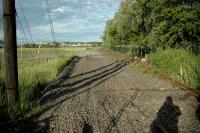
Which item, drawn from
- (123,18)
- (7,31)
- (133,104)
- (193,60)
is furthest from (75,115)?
(123,18)

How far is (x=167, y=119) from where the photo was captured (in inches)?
374

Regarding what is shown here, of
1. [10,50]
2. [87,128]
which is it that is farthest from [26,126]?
[10,50]

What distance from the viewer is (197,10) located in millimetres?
27500

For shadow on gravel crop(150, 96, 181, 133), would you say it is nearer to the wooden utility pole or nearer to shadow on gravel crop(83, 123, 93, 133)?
shadow on gravel crop(83, 123, 93, 133)

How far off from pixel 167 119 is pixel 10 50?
5122 millimetres

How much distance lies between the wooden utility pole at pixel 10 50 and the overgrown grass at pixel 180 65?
850 centimetres

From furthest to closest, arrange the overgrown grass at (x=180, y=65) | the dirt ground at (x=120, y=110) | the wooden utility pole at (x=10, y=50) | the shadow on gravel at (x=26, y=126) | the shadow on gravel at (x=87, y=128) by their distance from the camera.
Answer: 1. the overgrown grass at (x=180, y=65)
2. the wooden utility pole at (x=10, y=50)
3. the dirt ground at (x=120, y=110)
4. the shadow on gravel at (x=26, y=126)
5. the shadow on gravel at (x=87, y=128)

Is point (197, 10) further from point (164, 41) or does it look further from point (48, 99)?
point (48, 99)

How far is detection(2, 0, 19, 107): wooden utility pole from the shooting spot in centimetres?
1026

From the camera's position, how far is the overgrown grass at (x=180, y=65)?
54.1 ft

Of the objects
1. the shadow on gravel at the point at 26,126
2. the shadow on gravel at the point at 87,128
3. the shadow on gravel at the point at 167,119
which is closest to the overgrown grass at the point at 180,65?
the shadow on gravel at the point at 167,119

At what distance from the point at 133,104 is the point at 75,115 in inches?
96.9

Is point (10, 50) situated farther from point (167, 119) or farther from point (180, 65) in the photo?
point (180, 65)

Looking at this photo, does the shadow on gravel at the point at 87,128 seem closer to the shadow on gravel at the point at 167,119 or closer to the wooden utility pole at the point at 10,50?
the shadow on gravel at the point at 167,119
